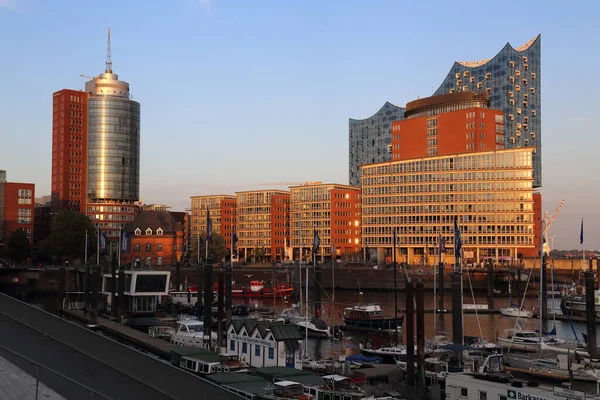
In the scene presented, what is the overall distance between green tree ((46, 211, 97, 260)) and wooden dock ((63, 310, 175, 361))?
8488 centimetres

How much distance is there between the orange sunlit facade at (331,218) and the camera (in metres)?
180

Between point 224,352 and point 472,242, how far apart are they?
106318 millimetres

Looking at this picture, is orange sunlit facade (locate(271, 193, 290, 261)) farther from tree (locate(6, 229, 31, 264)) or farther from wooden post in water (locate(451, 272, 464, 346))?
wooden post in water (locate(451, 272, 464, 346))

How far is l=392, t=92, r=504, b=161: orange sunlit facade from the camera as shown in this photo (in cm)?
16125

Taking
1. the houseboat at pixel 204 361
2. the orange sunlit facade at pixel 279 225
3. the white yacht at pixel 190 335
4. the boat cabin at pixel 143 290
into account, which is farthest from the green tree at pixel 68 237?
the houseboat at pixel 204 361

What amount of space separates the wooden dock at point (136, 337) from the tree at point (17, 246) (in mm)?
89472

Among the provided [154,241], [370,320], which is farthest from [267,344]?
[154,241]

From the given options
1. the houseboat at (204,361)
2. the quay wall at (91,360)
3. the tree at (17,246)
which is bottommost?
the houseboat at (204,361)

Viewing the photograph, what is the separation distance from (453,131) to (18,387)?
158m

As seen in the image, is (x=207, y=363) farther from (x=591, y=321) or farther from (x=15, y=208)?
(x=15, y=208)

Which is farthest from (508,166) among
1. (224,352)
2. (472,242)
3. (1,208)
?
(1,208)

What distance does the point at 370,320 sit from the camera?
73375 mm

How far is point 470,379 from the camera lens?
3200 cm

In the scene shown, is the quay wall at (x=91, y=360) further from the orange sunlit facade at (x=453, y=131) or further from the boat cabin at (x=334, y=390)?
the orange sunlit facade at (x=453, y=131)
